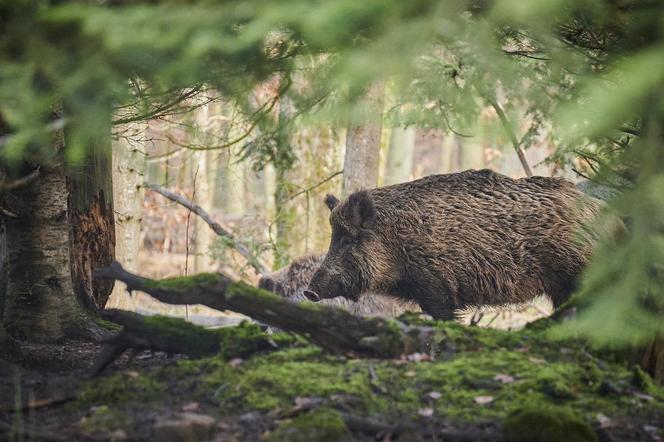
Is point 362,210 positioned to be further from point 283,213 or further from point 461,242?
point 283,213

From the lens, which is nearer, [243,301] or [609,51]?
[243,301]

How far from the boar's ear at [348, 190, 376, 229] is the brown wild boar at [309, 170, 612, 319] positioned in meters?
0.01

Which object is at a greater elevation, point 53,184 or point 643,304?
point 53,184

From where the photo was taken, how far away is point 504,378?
4820 mm

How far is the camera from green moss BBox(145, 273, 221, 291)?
4.71 meters

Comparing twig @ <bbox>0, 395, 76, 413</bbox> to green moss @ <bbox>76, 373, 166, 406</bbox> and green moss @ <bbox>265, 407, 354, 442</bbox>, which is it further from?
green moss @ <bbox>265, 407, 354, 442</bbox>

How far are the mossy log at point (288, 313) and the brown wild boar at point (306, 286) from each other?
4.26 m

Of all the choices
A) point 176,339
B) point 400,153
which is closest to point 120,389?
point 176,339

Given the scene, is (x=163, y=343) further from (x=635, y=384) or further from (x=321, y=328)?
(x=635, y=384)

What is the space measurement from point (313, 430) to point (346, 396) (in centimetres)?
57

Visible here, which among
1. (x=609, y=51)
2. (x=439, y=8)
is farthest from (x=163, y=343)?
(x=609, y=51)

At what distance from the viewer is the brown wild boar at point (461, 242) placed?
25.9 feet

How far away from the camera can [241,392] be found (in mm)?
4629

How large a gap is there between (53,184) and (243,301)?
230cm
